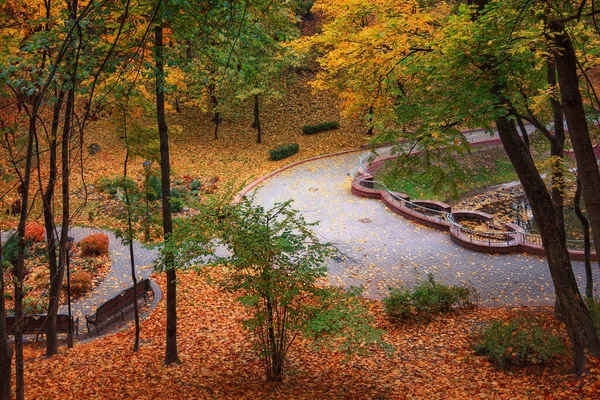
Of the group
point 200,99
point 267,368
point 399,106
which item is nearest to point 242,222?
point 267,368

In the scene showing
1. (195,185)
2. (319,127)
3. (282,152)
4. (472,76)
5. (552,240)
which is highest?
(319,127)

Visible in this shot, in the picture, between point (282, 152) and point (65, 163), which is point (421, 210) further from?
point (65, 163)

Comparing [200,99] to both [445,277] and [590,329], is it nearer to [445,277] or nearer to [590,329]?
[445,277]

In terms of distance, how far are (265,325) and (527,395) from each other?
4.37 meters

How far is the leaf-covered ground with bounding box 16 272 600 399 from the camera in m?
8.66

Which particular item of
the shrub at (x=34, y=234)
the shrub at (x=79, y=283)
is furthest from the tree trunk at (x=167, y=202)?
the shrub at (x=34, y=234)

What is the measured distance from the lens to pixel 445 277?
51.4 feet

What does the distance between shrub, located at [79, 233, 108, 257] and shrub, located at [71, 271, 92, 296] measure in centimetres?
260

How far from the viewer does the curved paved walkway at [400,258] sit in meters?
14.9

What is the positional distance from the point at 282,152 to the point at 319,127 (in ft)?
Result: 16.8

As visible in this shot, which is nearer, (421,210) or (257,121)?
(421,210)

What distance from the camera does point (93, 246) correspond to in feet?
61.1

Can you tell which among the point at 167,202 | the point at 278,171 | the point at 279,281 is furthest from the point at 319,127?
the point at 279,281

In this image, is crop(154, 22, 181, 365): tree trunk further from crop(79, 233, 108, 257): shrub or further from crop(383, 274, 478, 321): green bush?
crop(79, 233, 108, 257): shrub
